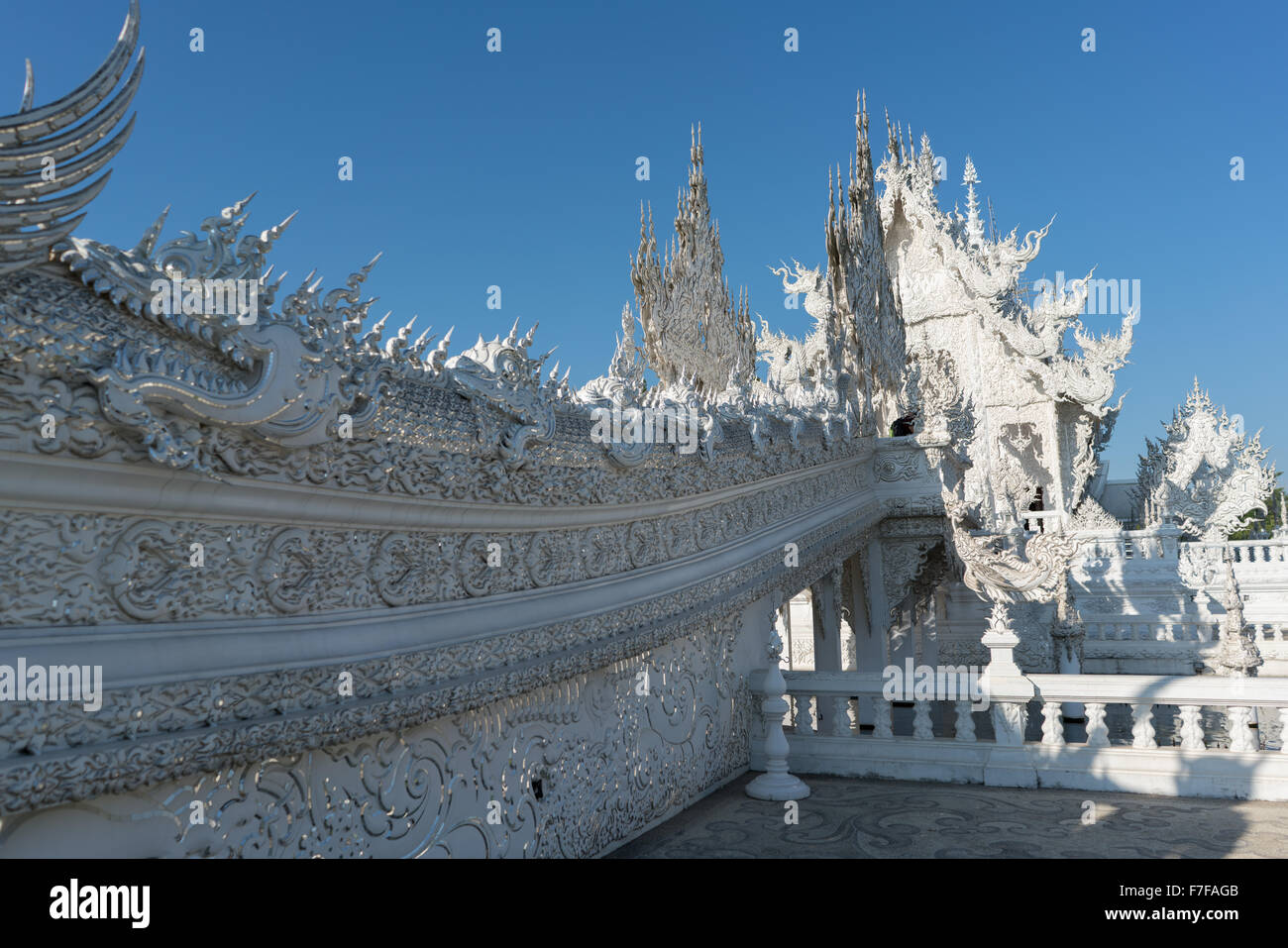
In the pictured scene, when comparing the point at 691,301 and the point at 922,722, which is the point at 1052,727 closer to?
the point at 922,722

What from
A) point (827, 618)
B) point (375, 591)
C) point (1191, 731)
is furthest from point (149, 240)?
point (827, 618)

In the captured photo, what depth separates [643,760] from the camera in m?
3.06

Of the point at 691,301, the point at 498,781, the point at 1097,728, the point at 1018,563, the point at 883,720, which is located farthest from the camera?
the point at 691,301

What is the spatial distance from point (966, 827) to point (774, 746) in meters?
0.84

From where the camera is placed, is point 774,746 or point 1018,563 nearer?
point 774,746

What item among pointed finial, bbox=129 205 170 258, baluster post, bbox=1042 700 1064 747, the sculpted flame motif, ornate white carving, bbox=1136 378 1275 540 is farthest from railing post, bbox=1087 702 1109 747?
ornate white carving, bbox=1136 378 1275 540

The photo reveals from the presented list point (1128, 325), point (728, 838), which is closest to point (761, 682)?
point (728, 838)

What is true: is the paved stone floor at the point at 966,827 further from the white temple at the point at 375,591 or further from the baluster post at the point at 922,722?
the baluster post at the point at 922,722

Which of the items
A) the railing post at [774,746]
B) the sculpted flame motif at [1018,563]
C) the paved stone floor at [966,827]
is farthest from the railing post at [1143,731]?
the sculpted flame motif at [1018,563]

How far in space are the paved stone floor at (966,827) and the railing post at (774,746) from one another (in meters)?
0.06

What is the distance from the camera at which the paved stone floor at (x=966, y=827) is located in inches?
115

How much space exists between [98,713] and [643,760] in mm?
2056

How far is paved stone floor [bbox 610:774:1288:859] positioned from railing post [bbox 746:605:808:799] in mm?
58

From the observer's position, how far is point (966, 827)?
3.21m
